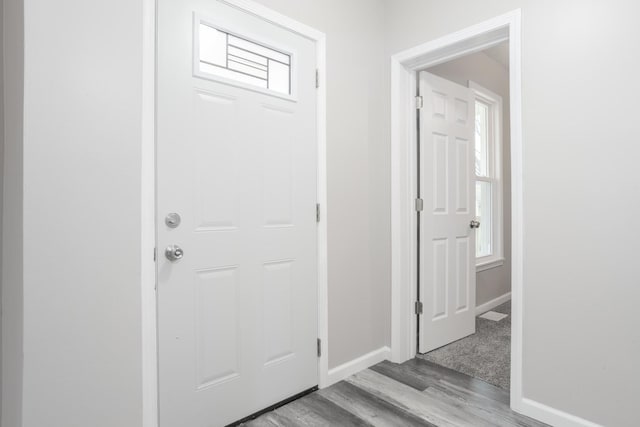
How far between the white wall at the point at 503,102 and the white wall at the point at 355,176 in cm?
97

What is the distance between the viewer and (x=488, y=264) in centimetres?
350

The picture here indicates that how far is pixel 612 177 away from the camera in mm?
1571

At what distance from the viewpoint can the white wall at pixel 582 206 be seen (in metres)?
1.54

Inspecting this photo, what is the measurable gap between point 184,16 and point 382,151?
1433mm

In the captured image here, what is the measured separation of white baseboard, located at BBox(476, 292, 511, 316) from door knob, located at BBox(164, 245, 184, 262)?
9.55 ft

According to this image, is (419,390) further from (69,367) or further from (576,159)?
(69,367)

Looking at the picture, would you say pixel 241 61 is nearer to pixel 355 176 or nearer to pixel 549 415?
pixel 355 176

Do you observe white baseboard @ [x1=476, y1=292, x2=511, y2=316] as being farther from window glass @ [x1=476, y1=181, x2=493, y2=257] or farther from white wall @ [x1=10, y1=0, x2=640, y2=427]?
white wall @ [x1=10, y1=0, x2=640, y2=427]

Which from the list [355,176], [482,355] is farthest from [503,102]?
[482,355]

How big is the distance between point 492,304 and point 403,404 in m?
2.13

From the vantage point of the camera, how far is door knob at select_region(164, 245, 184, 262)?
1.49 metres

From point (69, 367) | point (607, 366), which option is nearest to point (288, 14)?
point (69, 367)

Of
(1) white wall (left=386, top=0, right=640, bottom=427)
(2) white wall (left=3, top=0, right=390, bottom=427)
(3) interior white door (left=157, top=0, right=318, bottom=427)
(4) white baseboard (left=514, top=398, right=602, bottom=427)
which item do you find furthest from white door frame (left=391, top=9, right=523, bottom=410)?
(2) white wall (left=3, top=0, right=390, bottom=427)

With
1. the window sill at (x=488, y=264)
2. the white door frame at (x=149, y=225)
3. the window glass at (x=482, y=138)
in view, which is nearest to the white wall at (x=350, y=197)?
the white door frame at (x=149, y=225)
